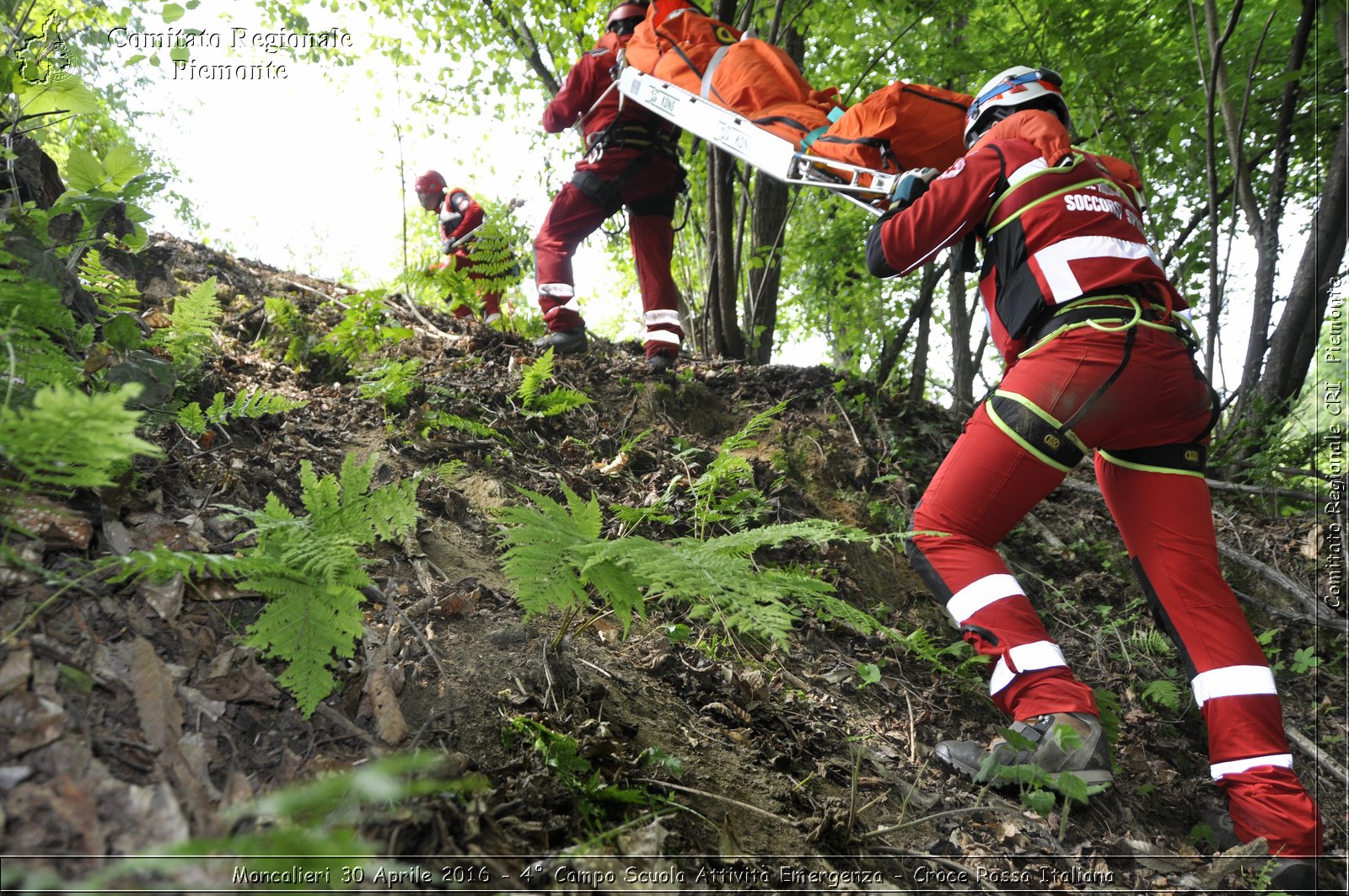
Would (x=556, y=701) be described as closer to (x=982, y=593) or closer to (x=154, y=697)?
(x=154, y=697)

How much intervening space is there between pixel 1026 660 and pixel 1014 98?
2672mm

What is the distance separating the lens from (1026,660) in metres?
2.62

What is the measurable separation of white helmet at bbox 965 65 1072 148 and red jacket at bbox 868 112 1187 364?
1.19ft

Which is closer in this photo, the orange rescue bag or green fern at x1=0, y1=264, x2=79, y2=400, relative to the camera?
green fern at x1=0, y1=264, x2=79, y2=400

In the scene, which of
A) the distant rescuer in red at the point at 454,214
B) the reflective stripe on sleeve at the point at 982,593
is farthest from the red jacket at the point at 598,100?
the reflective stripe on sleeve at the point at 982,593

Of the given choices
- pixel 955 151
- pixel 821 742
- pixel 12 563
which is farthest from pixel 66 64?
pixel 955 151

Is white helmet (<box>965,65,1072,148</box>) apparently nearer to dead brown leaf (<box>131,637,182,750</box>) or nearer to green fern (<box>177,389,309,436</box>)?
green fern (<box>177,389,309,436</box>)

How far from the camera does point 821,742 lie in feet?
7.72

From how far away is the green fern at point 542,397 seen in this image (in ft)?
12.8


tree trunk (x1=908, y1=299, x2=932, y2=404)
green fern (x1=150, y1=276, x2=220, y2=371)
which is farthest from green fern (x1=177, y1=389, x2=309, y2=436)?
tree trunk (x1=908, y1=299, x2=932, y2=404)

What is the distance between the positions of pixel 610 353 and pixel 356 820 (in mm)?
4686

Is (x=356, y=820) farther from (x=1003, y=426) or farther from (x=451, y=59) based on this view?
(x=451, y=59)

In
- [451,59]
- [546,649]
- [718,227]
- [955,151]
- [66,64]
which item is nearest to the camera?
[546,649]

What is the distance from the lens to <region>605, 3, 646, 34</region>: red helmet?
17.2 feet
